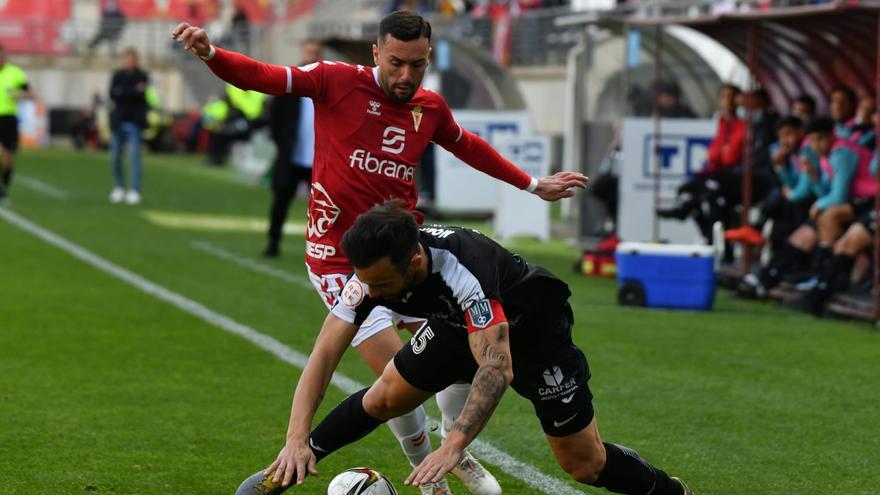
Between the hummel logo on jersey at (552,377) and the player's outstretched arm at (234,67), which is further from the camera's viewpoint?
the player's outstretched arm at (234,67)

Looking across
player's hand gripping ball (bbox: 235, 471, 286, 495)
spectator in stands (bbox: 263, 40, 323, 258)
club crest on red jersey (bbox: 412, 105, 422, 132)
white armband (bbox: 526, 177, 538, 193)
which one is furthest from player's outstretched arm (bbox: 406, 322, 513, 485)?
spectator in stands (bbox: 263, 40, 323, 258)

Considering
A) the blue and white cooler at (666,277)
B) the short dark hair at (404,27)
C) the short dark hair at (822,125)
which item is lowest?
the blue and white cooler at (666,277)

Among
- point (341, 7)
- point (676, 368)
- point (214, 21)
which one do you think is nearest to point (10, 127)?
point (676, 368)

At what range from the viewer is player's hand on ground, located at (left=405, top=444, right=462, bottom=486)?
15.4ft

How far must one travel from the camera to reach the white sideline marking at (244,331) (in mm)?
6830

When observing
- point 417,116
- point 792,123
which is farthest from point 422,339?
point 792,123

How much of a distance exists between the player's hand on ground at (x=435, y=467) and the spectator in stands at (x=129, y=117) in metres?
18.2

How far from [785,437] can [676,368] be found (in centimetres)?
215

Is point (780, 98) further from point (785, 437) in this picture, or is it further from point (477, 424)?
point (477, 424)

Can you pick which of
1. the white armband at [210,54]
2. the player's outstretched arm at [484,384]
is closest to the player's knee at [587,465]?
the player's outstretched arm at [484,384]

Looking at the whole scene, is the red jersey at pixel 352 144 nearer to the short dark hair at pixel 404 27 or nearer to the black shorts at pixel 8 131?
the short dark hair at pixel 404 27

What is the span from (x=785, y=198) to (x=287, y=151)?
483cm

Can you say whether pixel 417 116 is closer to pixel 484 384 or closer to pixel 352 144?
pixel 352 144

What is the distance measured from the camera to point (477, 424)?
498cm
